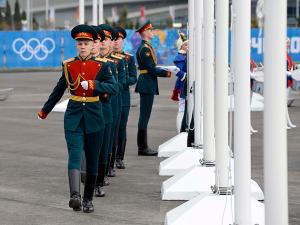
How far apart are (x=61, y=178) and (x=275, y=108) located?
6.97 metres

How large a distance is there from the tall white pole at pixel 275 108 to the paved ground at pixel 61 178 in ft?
11.2

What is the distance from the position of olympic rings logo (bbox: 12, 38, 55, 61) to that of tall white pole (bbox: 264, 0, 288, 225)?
41.7 m

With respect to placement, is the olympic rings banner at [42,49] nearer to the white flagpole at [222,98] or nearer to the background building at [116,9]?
the white flagpole at [222,98]

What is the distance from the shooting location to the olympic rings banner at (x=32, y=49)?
47000 millimetres

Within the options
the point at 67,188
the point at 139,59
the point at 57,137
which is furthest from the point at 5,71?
the point at 67,188

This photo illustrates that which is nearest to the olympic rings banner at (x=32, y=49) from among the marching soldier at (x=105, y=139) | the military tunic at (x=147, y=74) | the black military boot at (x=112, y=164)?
the military tunic at (x=147, y=74)

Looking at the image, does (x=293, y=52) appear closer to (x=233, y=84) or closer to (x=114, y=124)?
(x=114, y=124)

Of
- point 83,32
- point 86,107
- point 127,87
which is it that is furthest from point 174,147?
point 83,32

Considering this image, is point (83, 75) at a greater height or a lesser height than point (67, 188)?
greater

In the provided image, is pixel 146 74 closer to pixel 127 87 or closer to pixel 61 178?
pixel 127 87

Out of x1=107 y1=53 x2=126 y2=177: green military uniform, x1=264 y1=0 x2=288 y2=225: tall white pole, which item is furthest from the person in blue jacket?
x1=264 y1=0 x2=288 y2=225: tall white pole

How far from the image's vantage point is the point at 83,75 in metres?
9.92

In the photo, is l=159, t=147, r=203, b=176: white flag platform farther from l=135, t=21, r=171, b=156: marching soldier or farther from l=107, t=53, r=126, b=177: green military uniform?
l=135, t=21, r=171, b=156: marching soldier

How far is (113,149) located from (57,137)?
5.38 m
